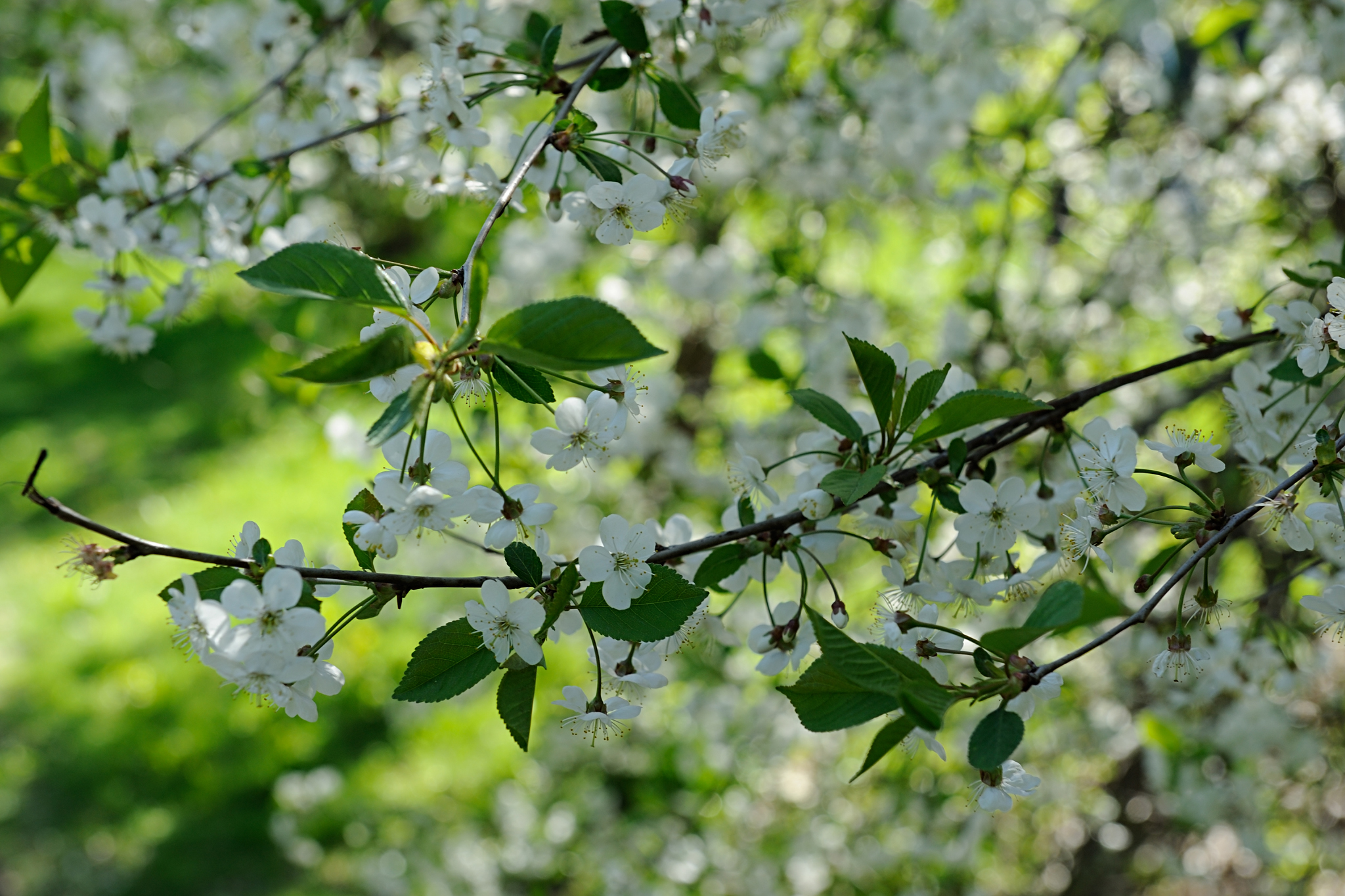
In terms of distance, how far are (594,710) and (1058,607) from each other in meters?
0.51

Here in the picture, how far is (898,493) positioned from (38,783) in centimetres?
359

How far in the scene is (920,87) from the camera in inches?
100

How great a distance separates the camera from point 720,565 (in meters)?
1.10

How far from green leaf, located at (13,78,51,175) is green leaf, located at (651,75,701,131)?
1.05 m

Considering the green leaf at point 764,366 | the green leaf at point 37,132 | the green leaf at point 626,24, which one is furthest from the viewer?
the green leaf at point 764,366

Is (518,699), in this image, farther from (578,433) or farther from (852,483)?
(852,483)

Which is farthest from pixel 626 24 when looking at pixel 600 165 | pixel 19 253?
pixel 19 253

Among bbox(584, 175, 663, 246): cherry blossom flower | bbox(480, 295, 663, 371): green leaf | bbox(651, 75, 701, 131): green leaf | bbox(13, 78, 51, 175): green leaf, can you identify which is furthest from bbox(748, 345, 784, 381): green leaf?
bbox(13, 78, 51, 175): green leaf

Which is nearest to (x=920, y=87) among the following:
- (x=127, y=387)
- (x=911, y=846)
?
(x=911, y=846)

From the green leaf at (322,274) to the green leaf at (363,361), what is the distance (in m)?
0.05

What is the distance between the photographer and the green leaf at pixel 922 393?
3.43 feet

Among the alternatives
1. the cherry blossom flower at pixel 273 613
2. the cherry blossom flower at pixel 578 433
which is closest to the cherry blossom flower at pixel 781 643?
the cherry blossom flower at pixel 578 433

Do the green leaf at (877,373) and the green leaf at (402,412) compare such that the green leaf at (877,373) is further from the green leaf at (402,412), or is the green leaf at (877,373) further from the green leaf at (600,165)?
the green leaf at (402,412)

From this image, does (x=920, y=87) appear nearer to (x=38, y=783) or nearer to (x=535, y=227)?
(x=535, y=227)
